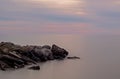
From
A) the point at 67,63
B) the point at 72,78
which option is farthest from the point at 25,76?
the point at 67,63

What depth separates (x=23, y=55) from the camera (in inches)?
2783

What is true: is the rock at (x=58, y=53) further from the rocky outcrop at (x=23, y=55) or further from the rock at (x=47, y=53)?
the rock at (x=47, y=53)

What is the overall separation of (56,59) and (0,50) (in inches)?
595

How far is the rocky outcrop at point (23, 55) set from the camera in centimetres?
6412

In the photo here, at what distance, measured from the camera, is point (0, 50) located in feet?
233

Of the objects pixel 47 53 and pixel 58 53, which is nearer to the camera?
pixel 47 53

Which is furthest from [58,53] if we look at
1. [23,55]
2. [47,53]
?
[23,55]

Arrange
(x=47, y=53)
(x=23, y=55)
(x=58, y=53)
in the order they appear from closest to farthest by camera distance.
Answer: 1. (x=23, y=55)
2. (x=47, y=53)
3. (x=58, y=53)

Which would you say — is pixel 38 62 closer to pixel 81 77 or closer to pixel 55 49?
pixel 55 49

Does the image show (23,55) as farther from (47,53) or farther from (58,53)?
(58,53)

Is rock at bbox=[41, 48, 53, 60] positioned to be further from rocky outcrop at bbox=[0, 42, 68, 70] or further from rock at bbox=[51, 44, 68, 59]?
rock at bbox=[51, 44, 68, 59]

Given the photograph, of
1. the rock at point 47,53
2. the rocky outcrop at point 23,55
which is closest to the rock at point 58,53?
the rocky outcrop at point 23,55

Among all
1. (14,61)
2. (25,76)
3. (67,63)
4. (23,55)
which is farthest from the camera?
(67,63)

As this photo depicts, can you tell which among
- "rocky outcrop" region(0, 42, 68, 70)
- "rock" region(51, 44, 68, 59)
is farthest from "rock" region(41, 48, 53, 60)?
"rock" region(51, 44, 68, 59)
